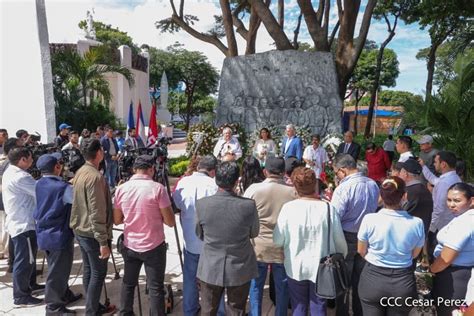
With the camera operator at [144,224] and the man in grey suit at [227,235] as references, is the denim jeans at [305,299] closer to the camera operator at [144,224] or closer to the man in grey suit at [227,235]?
the man in grey suit at [227,235]

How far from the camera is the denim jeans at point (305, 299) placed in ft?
9.64

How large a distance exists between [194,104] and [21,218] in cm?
3272

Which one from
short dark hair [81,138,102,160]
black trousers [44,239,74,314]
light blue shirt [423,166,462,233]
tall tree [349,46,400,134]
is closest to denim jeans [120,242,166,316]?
black trousers [44,239,74,314]

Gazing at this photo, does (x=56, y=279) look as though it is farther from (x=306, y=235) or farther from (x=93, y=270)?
(x=306, y=235)

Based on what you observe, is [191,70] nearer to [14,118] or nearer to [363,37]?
[363,37]

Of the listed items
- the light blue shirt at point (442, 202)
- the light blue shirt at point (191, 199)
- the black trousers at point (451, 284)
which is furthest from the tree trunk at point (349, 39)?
the black trousers at point (451, 284)

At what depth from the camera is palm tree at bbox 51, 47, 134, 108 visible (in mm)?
13062

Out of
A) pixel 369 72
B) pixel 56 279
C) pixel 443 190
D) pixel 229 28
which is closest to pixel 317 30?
pixel 229 28

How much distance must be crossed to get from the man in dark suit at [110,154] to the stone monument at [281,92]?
4.23m

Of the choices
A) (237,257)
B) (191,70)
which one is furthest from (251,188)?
(191,70)

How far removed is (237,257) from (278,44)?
10622mm

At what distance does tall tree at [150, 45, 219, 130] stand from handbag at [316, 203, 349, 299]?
107 feet

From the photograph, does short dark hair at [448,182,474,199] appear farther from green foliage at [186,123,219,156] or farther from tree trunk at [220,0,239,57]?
tree trunk at [220,0,239,57]

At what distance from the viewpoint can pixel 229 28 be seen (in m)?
12.7
